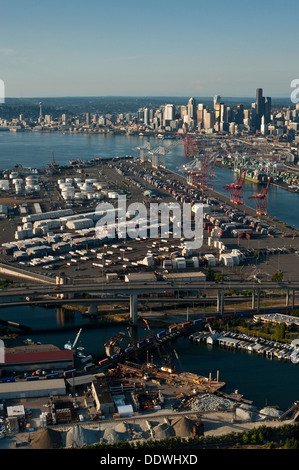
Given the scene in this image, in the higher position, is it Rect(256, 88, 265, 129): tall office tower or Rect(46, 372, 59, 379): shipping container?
Rect(256, 88, 265, 129): tall office tower

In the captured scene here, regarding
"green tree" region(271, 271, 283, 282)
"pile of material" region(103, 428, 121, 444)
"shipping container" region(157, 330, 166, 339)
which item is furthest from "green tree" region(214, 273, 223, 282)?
"pile of material" region(103, 428, 121, 444)

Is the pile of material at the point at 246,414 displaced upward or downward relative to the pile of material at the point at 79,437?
downward

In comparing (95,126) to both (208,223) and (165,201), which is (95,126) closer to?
A: (165,201)

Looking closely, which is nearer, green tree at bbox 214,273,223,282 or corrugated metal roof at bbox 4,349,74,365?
corrugated metal roof at bbox 4,349,74,365

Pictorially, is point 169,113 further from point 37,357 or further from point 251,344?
point 37,357

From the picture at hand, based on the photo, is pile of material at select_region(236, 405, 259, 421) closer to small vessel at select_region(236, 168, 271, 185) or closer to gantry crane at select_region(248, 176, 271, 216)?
gantry crane at select_region(248, 176, 271, 216)

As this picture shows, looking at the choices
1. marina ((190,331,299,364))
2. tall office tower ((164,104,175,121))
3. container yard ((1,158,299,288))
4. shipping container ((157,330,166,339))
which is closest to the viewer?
marina ((190,331,299,364))

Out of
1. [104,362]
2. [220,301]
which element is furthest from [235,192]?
[104,362]

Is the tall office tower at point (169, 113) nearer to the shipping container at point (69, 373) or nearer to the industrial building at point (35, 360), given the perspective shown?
the industrial building at point (35, 360)

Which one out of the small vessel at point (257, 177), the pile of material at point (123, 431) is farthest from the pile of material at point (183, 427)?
the small vessel at point (257, 177)
